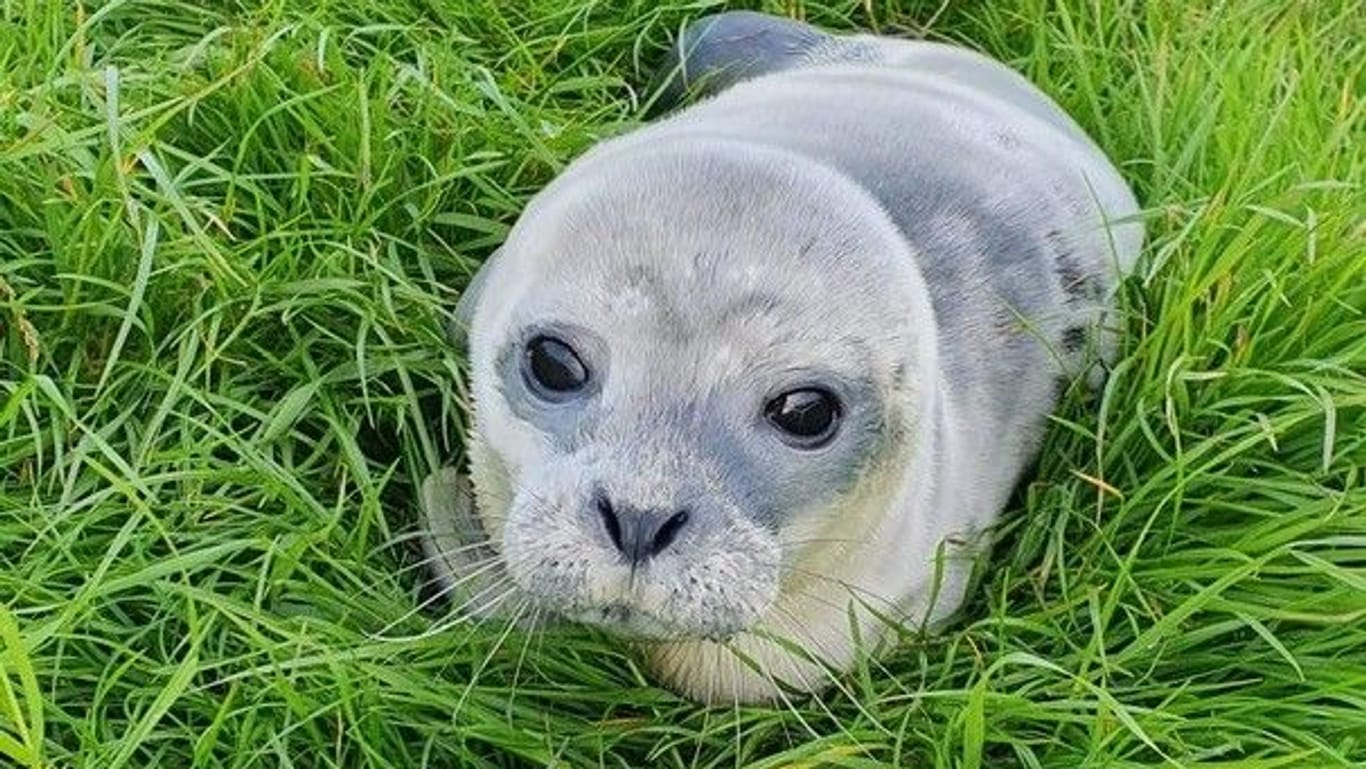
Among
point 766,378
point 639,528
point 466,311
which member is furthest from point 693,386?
point 466,311

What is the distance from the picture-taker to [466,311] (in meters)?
3.19

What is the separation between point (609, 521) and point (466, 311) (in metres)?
0.91

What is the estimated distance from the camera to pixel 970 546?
307 centimetres

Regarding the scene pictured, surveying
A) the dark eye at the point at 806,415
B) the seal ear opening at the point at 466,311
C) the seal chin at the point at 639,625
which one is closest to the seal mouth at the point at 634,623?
the seal chin at the point at 639,625

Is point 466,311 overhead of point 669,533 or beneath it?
beneath

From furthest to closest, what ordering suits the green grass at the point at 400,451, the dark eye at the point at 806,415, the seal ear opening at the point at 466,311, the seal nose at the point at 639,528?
the seal ear opening at the point at 466,311 < the green grass at the point at 400,451 < the dark eye at the point at 806,415 < the seal nose at the point at 639,528

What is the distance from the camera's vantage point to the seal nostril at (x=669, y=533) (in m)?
2.36

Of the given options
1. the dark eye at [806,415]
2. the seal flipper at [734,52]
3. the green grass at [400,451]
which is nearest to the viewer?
the dark eye at [806,415]

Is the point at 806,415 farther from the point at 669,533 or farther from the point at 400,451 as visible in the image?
the point at 400,451

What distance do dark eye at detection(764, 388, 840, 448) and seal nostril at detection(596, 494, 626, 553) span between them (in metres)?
0.24

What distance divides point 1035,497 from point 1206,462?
27cm

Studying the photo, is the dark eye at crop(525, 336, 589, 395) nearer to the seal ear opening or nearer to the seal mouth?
the seal mouth

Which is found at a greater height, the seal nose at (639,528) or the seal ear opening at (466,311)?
the seal nose at (639,528)

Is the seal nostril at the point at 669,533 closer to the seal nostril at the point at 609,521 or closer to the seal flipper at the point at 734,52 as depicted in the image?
the seal nostril at the point at 609,521
